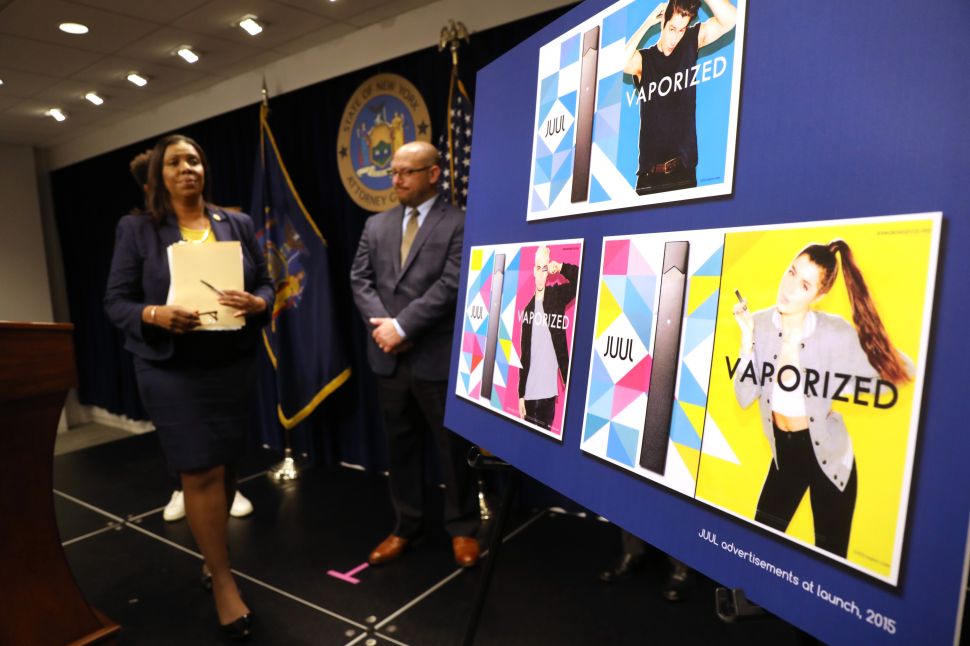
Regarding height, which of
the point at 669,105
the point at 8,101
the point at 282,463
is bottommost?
the point at 282,463

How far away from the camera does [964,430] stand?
0.44m

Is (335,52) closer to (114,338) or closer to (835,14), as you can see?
(835,14)

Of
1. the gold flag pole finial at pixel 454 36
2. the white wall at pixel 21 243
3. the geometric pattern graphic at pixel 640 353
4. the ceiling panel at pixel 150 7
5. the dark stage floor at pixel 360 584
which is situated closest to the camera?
the geometric pattern graphic at pixel 640 353

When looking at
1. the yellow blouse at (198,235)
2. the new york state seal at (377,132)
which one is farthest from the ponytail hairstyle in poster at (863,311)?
the new york state seal at (377,132)

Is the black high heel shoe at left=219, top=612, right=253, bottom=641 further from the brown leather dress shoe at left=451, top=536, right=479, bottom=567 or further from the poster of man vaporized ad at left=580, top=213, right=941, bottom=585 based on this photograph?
the poster of man vaporized ad at left=580, top=213, right=941, bottom=585

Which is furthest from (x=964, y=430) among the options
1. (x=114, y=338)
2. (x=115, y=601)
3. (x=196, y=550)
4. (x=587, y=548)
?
(x=114, y=338)

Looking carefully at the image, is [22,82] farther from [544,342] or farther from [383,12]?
[544,342]

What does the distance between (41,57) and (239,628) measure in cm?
340

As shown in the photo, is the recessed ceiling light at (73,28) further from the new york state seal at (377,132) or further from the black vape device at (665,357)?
the black vape device at (665,357)

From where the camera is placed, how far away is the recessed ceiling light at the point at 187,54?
10.8 feet

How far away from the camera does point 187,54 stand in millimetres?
3326

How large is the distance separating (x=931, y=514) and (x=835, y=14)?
1.43 feet

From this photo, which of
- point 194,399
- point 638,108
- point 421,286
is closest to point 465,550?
point 421,286

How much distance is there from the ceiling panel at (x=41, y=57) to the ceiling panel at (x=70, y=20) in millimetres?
84
